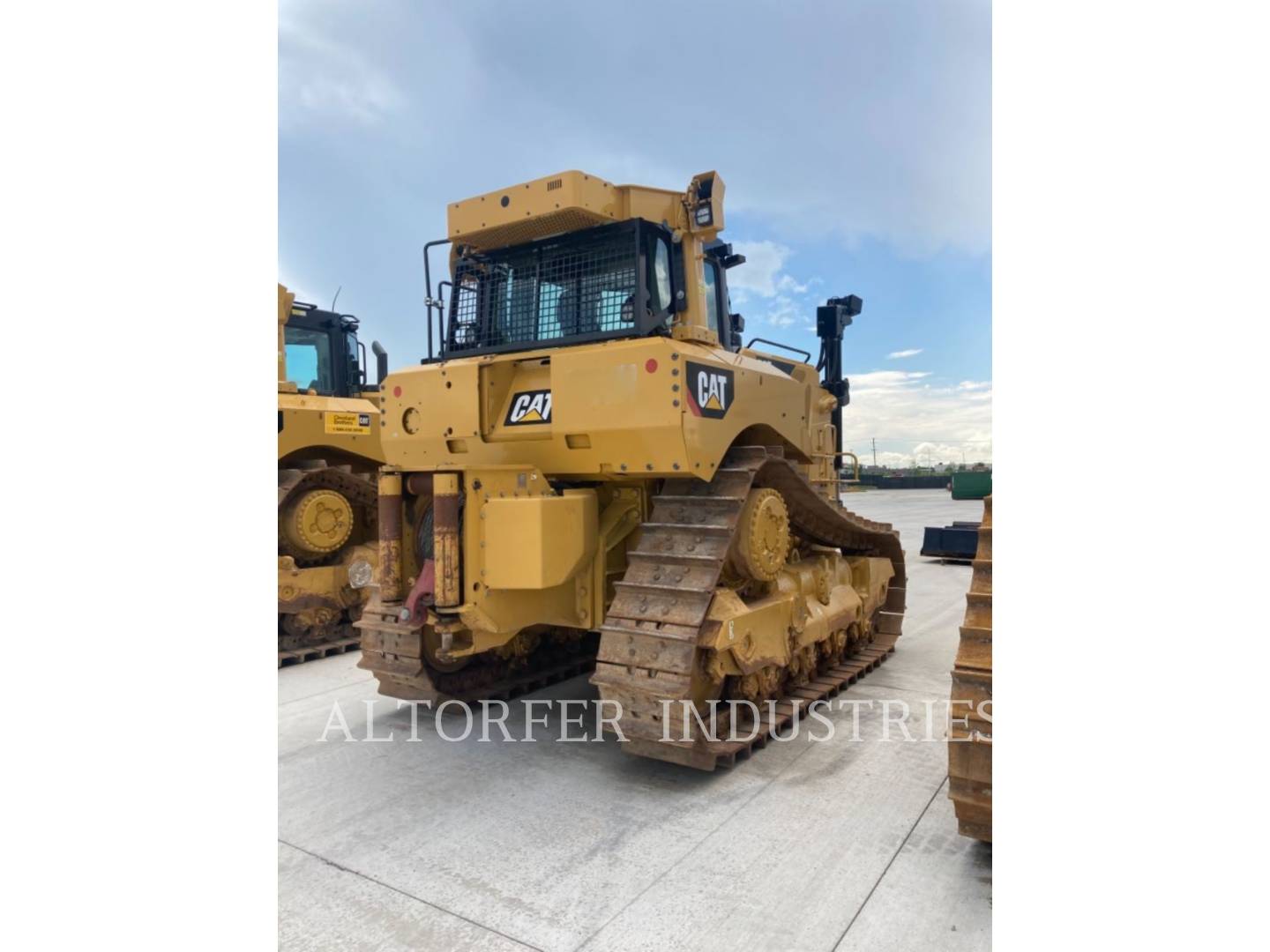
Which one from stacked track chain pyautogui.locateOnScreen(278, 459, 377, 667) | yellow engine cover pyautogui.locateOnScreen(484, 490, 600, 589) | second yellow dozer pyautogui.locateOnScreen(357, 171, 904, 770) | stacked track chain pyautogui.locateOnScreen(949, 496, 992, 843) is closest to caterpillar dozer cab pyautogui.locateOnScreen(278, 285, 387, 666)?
stacked track chain pyautogui.locateOnScreen(278, 459, 377, 667)

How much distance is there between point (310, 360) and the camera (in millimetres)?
8703

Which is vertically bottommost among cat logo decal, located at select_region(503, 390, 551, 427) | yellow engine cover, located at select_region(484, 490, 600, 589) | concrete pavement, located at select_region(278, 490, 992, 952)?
concrete pavement, located at select_region(278, 490, 992, 952)

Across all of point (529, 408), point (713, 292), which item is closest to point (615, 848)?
point (529, 408)

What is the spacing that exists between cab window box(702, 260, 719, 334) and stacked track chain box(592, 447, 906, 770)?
3.76 feet

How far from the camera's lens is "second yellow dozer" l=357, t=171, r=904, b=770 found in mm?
4094

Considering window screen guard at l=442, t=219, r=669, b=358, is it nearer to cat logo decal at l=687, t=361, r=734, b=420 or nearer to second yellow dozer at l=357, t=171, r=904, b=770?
second yellow dozer at l=357, t=171, r=904, b=770

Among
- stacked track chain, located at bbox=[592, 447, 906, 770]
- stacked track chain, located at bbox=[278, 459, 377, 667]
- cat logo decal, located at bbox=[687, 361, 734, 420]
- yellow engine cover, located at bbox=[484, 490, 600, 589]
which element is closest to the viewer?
stacked track chain, located at bbox=[592, 447, 906, 770]

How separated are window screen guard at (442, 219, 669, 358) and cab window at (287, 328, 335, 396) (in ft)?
12.7

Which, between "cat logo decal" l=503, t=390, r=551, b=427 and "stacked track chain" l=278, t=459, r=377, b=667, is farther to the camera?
"stacked track chain" l=278, t=459, r=377, b=667

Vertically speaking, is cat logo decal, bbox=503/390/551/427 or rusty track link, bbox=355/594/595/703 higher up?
cat logo decal, bbox=503/390/551/427

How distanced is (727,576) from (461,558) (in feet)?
5.00

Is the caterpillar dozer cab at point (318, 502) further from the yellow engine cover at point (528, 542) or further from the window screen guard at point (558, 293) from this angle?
the yellow engine cover at point (528, 542)

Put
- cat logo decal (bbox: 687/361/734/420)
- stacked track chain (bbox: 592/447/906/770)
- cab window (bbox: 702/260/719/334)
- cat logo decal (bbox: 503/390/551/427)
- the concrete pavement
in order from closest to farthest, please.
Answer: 1. the concrete pavement
2. stacked track chain (bbox: 592/447/906/770)
3. cat logo decal (bbox: 687/361/734/420)
4. cat logo decal (bbox: 503/390/551/427)
5. cab window (bbox: 702/260/719/334)

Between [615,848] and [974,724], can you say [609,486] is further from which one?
[974,724]
